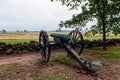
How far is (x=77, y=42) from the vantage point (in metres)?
15.9

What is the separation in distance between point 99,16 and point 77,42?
5578 millimetres

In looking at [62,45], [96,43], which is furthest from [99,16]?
[62,45]

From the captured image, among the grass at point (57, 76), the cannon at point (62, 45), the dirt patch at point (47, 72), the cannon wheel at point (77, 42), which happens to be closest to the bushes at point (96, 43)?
the cannon wheel at point (77, 42)

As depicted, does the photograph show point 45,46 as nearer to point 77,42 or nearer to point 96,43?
point 77,42

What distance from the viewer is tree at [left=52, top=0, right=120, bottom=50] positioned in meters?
20.6

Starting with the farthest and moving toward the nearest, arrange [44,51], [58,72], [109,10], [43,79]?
1. [109,10]
2. [44,51]
3. [58,72]
4. [43,79]

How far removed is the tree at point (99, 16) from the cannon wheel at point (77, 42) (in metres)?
5.21

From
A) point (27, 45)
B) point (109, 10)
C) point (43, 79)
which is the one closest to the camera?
point (43, 79)

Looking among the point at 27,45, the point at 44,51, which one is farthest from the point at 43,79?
the point at 27,45

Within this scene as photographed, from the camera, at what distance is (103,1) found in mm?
20547

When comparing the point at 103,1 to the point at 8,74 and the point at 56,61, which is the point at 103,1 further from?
the point at 8,74

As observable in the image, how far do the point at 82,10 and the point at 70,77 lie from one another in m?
9.96

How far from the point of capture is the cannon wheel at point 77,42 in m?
15.0

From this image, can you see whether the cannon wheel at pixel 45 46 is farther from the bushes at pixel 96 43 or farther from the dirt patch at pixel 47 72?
the bushes at pixel 96 43
